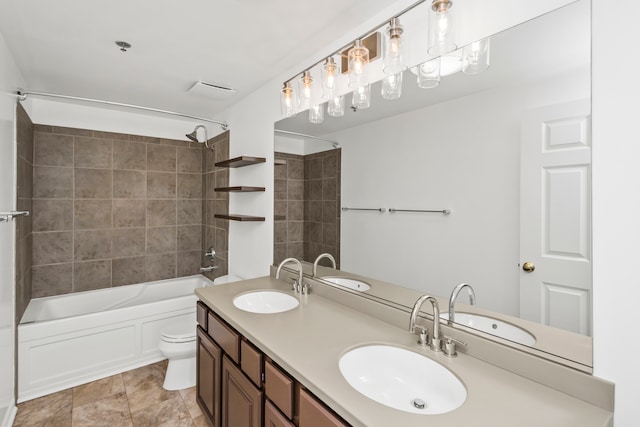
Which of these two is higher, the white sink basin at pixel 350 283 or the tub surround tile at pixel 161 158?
the tub surround tile at pixel 161 158

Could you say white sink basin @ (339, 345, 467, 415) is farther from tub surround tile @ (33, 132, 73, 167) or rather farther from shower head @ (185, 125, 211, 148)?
tub surround tile @ (33, 132, 73, 167)

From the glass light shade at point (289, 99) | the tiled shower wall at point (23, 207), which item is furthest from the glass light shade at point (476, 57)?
the tiled shower wall at point (23, 207)

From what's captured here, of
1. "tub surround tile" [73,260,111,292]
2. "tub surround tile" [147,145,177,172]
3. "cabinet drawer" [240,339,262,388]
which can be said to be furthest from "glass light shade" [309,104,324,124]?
"tub surround tile" [73,260,111,292]

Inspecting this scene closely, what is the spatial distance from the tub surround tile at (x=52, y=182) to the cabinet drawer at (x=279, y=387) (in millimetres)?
2973

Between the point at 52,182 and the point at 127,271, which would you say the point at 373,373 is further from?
the point at 52,182

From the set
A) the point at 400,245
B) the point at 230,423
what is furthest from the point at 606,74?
the point at 230,423

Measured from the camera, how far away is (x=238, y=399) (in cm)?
147

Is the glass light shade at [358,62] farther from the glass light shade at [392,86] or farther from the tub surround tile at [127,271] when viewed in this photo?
the tub surround tile at [127,271]

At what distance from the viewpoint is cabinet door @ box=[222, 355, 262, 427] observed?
1321mm

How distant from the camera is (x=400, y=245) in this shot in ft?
4.98

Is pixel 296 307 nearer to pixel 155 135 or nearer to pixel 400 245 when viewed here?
pixel 400 245

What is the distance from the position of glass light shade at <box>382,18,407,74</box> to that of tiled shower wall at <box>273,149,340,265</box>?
0.56 meters

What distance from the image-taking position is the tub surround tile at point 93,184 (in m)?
3.05

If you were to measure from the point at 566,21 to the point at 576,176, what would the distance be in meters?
0.49
